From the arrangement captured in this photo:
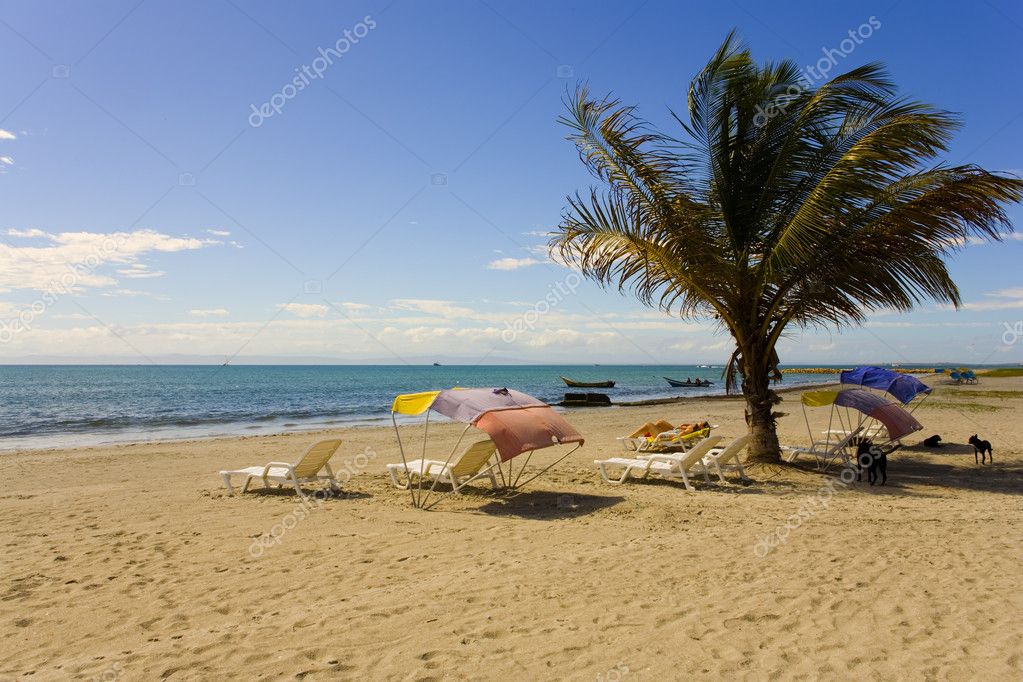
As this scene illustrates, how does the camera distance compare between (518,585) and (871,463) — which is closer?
(518,585)

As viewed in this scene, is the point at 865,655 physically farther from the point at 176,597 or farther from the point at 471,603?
the point at 176,597

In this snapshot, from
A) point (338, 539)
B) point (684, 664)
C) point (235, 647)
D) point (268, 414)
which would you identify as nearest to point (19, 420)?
point (268, 414)

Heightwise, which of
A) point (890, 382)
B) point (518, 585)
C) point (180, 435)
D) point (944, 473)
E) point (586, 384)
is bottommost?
point (180, 435)

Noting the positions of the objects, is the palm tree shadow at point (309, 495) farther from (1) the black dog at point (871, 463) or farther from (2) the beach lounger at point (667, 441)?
(1) the black dog at point (871, 463)

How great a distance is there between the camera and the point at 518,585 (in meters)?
5.29

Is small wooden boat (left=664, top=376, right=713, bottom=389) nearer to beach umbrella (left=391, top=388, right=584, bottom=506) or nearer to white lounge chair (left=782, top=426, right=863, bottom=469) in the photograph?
white lounge chair (left=782, top=426, right=863, bottom=469)

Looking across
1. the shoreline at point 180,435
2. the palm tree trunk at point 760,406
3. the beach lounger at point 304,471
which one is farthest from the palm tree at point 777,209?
the shoreline at point 180,435

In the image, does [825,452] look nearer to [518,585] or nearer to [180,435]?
[518,585]

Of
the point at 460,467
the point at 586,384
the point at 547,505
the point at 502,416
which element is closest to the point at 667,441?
the point at 547,505

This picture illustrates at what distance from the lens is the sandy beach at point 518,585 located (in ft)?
13.1

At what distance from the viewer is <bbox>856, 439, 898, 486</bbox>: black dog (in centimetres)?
1050

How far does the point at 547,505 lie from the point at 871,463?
5.32m

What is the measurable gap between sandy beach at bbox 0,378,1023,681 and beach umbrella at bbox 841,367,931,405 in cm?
473

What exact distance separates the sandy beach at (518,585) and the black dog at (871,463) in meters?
0.70
